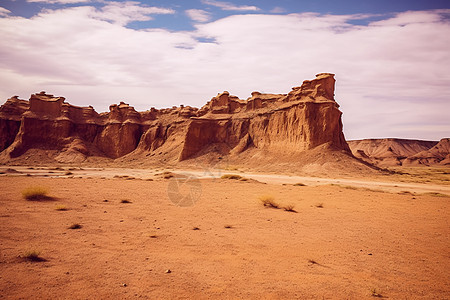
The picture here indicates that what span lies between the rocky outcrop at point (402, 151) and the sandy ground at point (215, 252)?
345ft

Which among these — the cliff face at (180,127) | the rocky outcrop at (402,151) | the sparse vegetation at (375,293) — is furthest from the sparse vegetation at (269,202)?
the rocky outcrop at (402,151)

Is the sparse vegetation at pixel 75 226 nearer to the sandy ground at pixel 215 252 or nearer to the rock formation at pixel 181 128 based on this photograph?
the sandy ground at pixel 215 252

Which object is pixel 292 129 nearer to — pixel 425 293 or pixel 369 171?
pixel 369 171

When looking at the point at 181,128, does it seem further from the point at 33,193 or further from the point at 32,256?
the point at 32,256

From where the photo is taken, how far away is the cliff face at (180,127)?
164ft

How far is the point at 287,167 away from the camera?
45219 millimetres

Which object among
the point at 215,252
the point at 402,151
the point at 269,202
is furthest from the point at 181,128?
the point at 402,151

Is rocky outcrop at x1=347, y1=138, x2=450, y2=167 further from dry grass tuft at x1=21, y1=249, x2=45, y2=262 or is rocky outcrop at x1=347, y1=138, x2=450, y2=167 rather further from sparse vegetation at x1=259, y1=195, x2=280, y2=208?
dry grass tuft at x1=21, y1=249, x2=45, y2=262

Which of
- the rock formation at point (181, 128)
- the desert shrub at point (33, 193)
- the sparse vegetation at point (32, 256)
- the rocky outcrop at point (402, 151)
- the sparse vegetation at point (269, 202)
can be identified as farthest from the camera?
the rocky outcrop at point (402, 151)

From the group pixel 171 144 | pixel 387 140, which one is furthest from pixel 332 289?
pixel 387 140

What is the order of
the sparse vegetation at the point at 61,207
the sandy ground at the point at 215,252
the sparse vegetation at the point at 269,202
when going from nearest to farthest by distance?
1. the sandy ground at the point at 215,252
2. the sparse vegetation at the point at 61,207
3. the sparse vegetation at the point at 269,202

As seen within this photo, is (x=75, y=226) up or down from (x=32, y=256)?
down

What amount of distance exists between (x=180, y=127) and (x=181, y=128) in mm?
531

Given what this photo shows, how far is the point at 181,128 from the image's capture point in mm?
71188
